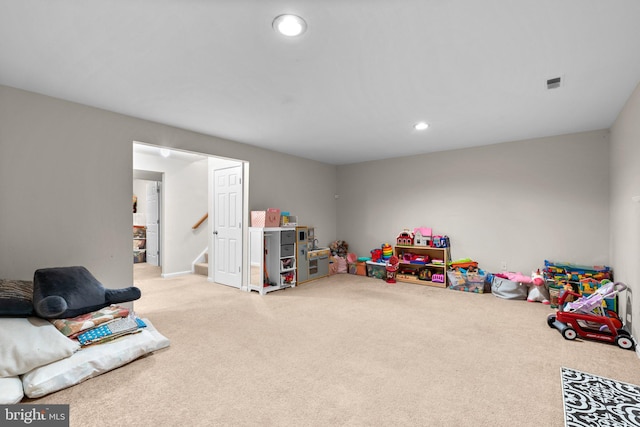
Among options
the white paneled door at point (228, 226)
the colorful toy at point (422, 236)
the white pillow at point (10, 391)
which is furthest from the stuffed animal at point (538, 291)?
the white pillow at point (10, 391)

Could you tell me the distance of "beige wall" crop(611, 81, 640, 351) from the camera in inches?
109

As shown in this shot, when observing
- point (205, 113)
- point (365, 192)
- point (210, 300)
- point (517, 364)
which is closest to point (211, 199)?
point (210, 300)

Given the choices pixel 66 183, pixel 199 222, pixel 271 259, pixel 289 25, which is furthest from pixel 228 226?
pixel 289 25

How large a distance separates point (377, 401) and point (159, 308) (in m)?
3.16

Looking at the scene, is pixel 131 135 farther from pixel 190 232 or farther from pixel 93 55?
pixel 190 232

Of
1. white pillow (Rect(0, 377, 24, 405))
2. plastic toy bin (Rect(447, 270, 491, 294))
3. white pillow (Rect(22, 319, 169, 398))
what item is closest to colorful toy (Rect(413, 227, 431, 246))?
plastic toy bin (Rect(447, 270, 491, 294))

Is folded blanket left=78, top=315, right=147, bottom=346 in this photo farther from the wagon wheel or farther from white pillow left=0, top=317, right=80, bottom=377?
the wagon wheel

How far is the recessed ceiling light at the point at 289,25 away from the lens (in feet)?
5.90

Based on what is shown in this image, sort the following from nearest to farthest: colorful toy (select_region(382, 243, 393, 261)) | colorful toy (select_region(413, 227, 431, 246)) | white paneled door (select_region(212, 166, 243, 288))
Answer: white paneled door (select_region(212, 166, 243, 288)) → colorful toy (select_region(413, 227, 431, 246)) → colorful toy (select_region(382, 243, 393, 261))

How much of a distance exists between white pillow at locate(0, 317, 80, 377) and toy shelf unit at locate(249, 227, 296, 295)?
103 inches

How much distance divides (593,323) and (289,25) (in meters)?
3.93

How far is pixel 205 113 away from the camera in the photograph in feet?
11.4

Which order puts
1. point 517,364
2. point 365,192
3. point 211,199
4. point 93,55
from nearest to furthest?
point 93,55 < point 517,364 < point 211,199 < point 365,192

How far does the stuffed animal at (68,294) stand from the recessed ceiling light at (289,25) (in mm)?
2715
